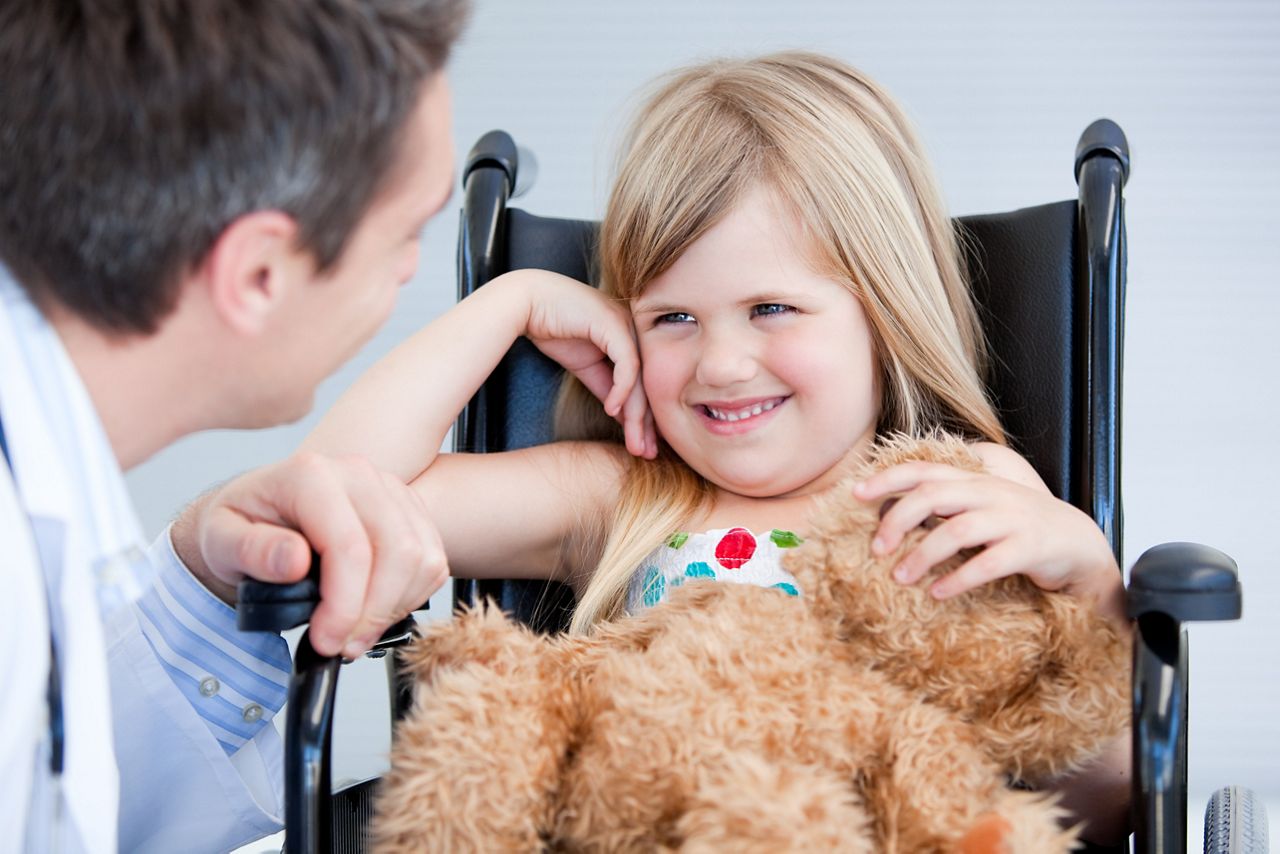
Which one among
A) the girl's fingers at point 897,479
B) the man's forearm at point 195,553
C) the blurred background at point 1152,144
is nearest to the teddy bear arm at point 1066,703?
the girl's fingers at point 897,479

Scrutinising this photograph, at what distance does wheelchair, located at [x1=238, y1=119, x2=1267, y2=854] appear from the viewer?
2.52ft

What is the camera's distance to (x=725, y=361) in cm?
105

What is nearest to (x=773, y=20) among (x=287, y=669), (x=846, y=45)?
(x=846, y=45)

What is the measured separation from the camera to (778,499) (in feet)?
3.80

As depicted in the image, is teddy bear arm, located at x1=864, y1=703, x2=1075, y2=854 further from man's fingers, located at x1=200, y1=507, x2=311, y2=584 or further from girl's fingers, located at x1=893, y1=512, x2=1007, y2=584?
man's fingers, located at x1=200, y1=507, x2=311, y2=584

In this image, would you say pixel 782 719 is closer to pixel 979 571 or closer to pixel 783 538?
pixel 979 571

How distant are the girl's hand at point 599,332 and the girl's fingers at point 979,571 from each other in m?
0.46

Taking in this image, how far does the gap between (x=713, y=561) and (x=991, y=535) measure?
0.35 metres

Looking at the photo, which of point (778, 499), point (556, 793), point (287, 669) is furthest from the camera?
point (778, 499)

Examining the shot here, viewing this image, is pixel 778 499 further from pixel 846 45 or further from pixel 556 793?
pixel 846 45

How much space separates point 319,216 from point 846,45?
1418 mm

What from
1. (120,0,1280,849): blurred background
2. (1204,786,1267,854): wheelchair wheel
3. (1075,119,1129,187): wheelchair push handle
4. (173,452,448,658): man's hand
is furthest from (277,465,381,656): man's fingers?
(120,0,1280,849): blurred background

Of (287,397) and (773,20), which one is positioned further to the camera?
(773,20)

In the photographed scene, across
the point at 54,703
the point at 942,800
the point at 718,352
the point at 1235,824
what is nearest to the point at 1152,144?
the point at 718,352
